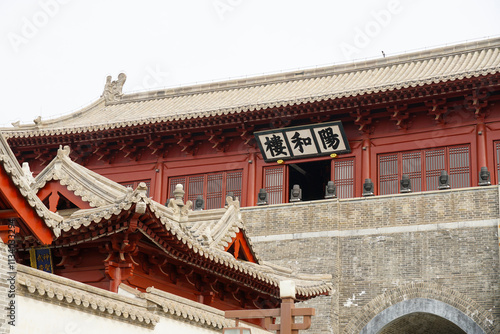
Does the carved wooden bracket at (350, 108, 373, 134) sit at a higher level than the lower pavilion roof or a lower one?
lower

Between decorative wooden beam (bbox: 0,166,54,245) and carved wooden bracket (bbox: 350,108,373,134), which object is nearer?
decorative wooden beam (bbox: 0,166,54,245)

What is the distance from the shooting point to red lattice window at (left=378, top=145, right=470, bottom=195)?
59.9 feet

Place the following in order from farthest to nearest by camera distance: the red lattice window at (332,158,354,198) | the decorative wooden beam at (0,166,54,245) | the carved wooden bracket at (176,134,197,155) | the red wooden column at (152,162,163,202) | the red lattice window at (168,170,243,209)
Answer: the red wooden column at (152,162,163,202) → the carved wooden bracket at (176,134,197,155) → the red lattice window at (168,170,243,209) → the red lattice window at (332,158,354,198) → the decorative wooden beam at (0,166,54,245)

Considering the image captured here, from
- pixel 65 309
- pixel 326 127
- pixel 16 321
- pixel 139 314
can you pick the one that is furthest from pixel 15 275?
pixel 326 127

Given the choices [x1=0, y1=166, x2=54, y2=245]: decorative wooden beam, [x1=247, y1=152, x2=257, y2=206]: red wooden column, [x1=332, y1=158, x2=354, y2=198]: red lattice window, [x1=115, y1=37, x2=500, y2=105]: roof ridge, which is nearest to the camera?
[x1=0, y1=166, x2=54, y2=245]: decorative wooden beam

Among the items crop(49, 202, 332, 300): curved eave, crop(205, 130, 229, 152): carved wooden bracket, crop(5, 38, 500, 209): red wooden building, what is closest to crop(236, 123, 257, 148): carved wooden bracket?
crop(5, 38, 500, 209): red wooden building

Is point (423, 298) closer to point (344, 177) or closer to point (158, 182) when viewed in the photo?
point (344, 177)

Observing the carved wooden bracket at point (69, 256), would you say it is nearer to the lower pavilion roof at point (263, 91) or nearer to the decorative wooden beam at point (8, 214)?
the decorative wooden beam at point (8, 214)

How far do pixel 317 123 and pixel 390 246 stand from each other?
346cm

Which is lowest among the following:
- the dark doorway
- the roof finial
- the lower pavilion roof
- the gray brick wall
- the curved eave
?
the curved eave

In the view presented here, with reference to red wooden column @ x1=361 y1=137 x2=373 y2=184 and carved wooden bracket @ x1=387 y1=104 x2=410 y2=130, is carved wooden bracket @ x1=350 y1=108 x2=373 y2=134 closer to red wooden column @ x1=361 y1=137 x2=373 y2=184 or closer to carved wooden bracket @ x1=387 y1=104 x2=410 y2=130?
red wooden column @ x1=361 y1=137 x2=373 y2=184

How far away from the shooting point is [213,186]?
2052 cm

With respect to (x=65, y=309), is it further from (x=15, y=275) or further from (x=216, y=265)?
(x=216, y=265)

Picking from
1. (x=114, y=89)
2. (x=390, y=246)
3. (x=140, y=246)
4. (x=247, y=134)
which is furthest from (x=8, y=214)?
(x=114, y=89)
